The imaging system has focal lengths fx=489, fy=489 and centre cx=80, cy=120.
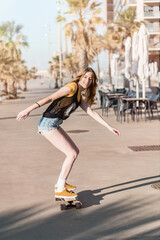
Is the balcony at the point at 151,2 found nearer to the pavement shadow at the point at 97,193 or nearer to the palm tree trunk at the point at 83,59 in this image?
the palm tree trunk at the point at 83,59

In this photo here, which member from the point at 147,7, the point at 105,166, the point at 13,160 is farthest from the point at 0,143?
the point at 147,7

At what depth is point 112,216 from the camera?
215 inches

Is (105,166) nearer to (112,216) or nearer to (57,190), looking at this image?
(57,190)

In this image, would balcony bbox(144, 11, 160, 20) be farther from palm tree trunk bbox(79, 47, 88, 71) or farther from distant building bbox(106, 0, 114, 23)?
distant building bbox(106, 0, 114, 23)

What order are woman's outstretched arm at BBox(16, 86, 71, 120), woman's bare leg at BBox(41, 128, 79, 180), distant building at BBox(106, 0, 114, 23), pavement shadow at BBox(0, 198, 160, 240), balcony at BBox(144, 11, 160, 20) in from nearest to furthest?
pavement shadow at BBox(0, 198, 160, 240)
woman's outstretched arm at BBox(16, 86, 71, 120)
woman's bare leg at BBox(41, 128, 79, 180)
balcony at BBox(144, 11, 160, 20)
distant building at BBox(106, 0, 114, 23)

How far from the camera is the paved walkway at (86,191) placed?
4.98 metres

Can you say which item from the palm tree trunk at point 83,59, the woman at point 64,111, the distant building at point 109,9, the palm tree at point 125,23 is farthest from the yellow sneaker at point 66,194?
the distant building at point 109,9

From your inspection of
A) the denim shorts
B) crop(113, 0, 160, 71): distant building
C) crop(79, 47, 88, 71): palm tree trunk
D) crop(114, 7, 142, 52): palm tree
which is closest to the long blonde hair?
the denim shorts

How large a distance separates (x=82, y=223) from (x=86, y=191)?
1.61 metres

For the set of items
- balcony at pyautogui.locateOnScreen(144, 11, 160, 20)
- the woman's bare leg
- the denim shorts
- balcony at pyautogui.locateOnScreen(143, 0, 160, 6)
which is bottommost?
the woman's bare leg

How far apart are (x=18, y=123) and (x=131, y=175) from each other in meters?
10.9

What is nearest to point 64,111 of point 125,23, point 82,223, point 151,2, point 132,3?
point 82,223

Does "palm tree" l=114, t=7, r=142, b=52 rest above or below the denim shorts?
above

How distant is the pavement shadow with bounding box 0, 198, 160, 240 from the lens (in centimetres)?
479
